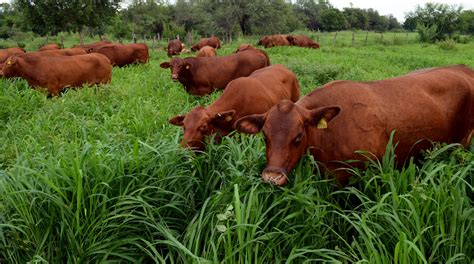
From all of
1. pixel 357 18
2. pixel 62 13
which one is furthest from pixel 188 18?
pixel 357 18

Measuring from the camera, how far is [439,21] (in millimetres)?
37750

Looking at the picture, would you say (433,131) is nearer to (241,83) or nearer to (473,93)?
(473,93)

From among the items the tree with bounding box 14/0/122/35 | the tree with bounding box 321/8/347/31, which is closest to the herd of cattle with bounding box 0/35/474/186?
the tree with bounding box 14/0/122/35

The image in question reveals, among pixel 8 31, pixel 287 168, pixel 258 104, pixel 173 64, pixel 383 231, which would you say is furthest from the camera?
pixel 8 31

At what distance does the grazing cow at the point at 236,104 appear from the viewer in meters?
4.29

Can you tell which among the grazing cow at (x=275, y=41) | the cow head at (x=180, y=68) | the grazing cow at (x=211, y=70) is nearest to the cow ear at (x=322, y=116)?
the grazing cow at (x=211, y=70)

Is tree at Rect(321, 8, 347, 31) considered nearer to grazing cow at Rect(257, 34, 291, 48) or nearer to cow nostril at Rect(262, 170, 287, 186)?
grazing cow at Rect(257, 34, 291, 48)

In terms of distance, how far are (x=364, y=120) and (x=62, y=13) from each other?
26083mm

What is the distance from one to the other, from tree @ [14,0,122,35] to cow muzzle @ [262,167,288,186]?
25914 mm

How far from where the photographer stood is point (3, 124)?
19.2 ft

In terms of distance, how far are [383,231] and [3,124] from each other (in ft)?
18.7

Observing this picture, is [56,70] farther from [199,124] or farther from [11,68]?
[199,124]

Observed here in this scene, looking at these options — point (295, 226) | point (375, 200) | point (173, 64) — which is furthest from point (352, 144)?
point (173, 64)

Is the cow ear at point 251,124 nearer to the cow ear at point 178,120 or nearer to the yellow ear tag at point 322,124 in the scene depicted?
the yellow ear tag at point 322,124
